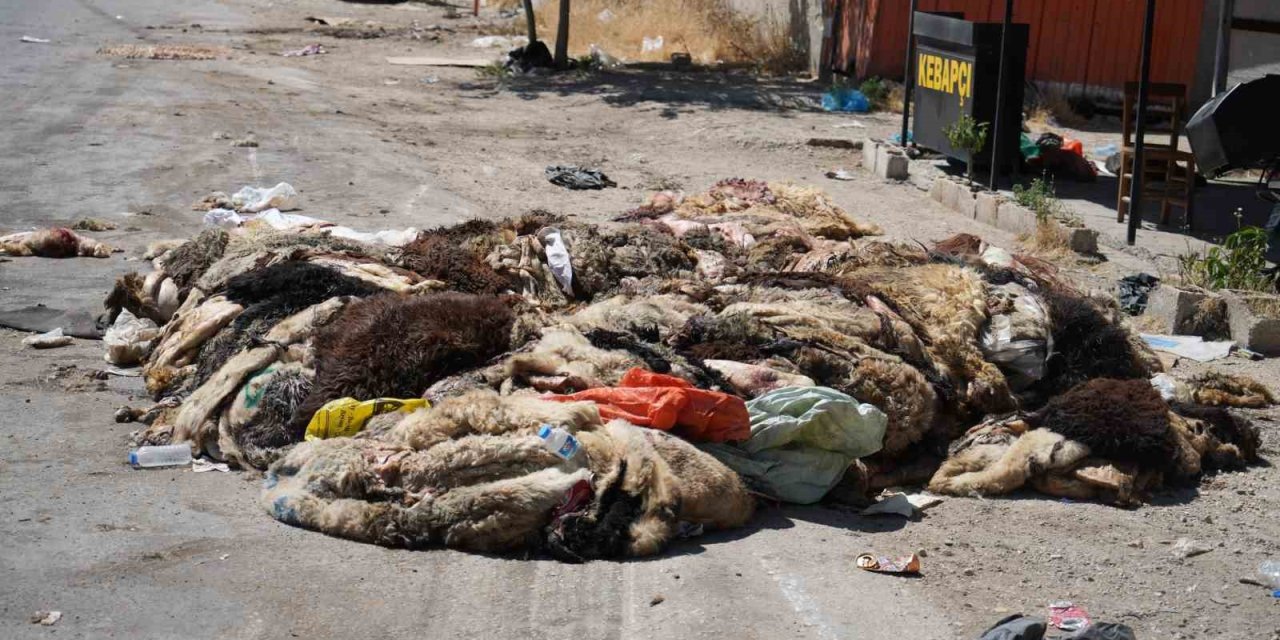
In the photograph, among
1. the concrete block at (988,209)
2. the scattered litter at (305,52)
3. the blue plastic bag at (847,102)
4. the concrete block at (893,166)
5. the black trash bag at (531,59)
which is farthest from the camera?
the scattered litter at (305,52)

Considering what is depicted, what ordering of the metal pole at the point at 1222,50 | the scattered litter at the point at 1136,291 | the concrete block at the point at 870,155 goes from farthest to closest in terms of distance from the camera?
the concrete block at the point at 870,155, the metal pole at the point at 1222,50, the scattered litter at the point at 1136,291

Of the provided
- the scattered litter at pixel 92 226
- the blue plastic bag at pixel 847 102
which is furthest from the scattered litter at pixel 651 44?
the scattered litter at pixel 92 226

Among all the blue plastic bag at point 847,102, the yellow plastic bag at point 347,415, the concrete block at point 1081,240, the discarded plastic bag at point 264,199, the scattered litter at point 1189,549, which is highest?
the blue plastic bag at point 847,102

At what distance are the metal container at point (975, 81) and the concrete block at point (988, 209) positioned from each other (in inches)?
25.1

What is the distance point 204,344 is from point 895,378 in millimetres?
3585

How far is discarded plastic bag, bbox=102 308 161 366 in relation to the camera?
7609 millimetres

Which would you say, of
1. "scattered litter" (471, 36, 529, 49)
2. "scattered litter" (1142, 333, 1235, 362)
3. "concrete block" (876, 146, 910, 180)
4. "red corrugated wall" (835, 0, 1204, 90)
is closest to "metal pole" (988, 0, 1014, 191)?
"concrete block" (876, 146, 910, 180)

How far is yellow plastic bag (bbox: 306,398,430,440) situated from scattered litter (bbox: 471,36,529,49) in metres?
19.1

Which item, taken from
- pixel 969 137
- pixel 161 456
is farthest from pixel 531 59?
pixel 161 456

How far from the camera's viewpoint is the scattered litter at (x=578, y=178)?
13.1 meters

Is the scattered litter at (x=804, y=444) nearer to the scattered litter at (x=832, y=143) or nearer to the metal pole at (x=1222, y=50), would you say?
the metal pole at (x=1222, y=50)

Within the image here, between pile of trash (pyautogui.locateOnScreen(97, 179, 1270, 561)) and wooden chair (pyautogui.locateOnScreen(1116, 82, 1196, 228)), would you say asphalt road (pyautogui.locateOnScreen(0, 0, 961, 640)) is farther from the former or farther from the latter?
wooden chair (pyautogui.locateOnScreen(1116, 82, 1196, 228))

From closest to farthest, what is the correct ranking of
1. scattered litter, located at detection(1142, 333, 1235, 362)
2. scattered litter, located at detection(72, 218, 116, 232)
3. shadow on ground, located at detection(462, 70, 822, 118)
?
scattered litter, located at detection(1142, 333, 1235, 362)
scattered litter, located at detection(72, 218, 116, 232)
shadow on ground, located at detection(462, 70, 822, 118)

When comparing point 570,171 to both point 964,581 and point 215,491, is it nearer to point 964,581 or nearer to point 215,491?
point 215,491
